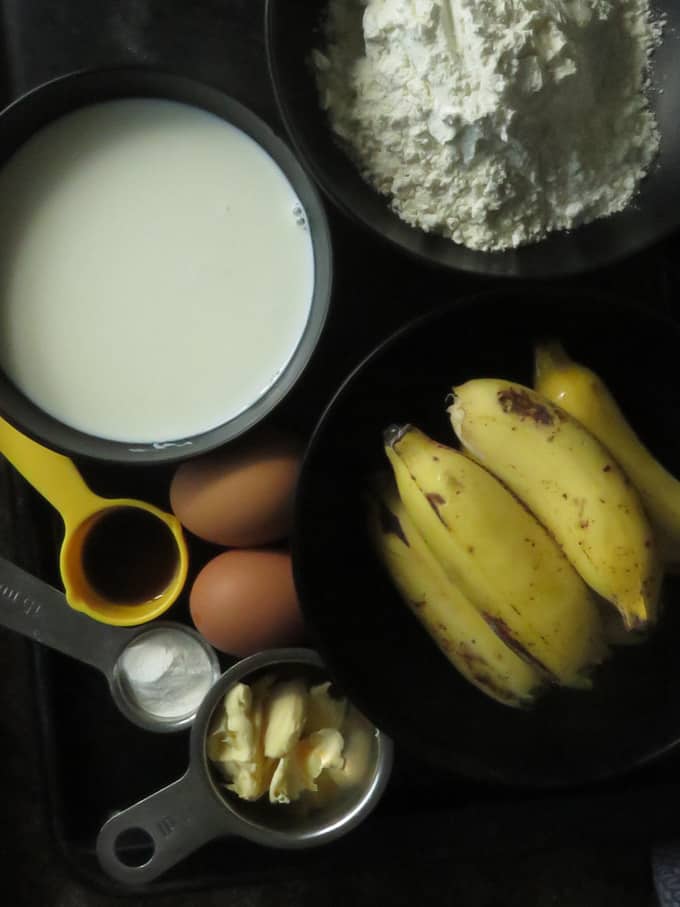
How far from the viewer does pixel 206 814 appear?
2.54 feet

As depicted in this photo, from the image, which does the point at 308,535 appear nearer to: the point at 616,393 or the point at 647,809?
the point at 616,393

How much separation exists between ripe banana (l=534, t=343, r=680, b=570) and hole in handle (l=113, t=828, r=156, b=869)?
1.72ft

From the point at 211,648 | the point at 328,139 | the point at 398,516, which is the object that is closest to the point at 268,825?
the point at 211,648

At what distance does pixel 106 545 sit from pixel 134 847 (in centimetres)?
27

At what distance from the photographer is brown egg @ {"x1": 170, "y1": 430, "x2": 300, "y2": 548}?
76 centimetres

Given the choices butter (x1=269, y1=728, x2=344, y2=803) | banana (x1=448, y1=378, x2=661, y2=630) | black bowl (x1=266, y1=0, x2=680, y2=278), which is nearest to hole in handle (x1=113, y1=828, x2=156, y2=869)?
butter (x1=269, y1=728, x2=344, y2=803)

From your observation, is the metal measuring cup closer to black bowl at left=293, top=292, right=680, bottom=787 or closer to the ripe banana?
black bowl at left=293, top=292, right=680, bottom=787

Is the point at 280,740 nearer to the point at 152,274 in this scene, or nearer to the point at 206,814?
the point at 206,814

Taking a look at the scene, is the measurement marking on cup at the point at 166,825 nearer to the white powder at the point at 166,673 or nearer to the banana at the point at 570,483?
the white powder at the point at 166,673

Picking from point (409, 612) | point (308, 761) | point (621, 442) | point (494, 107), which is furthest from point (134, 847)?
point (494, 107)

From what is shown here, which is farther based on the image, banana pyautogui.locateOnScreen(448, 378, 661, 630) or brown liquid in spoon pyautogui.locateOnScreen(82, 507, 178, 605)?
brown liquid in spoon pyautogui.locateOnScreen(82, 507, 178, 605)

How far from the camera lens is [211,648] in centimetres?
83

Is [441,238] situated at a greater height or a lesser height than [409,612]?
greater

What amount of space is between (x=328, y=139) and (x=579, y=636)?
44cm
